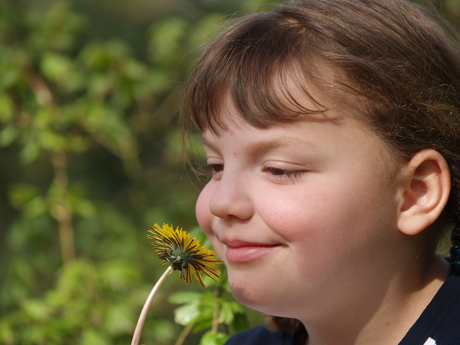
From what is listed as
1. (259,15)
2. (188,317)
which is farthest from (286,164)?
(188,317)

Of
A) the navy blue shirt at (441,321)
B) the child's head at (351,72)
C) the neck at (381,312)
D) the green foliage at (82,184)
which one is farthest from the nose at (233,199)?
the green foliage at (82,184)

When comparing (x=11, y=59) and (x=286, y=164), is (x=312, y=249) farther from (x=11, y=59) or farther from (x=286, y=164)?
(x=11, y=59)

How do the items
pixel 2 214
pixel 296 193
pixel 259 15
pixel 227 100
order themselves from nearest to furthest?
pixel 296 193 < pixel 227 100 < pixel 259 15 < pixel 2 214

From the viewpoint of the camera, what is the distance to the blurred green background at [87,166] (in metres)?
2.35

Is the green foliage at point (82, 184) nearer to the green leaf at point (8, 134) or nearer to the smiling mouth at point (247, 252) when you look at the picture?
the green leaf at point (8, 134)

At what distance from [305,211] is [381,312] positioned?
0.99ft

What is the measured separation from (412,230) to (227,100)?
43 cm

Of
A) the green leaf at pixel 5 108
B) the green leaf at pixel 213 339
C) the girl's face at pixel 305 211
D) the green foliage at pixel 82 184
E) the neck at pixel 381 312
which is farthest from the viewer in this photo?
the green leaf at pixel 5 108

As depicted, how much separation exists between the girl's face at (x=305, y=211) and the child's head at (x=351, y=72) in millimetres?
38

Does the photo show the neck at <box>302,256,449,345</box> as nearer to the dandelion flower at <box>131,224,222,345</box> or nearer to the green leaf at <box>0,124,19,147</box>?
the dandelion flower at <box>131,224,222,345</box>

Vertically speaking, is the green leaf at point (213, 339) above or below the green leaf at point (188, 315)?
below

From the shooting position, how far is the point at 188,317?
140 centimetres

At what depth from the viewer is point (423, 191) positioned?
1091 millimetres

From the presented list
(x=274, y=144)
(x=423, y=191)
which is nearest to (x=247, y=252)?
(x=274, y=144)
